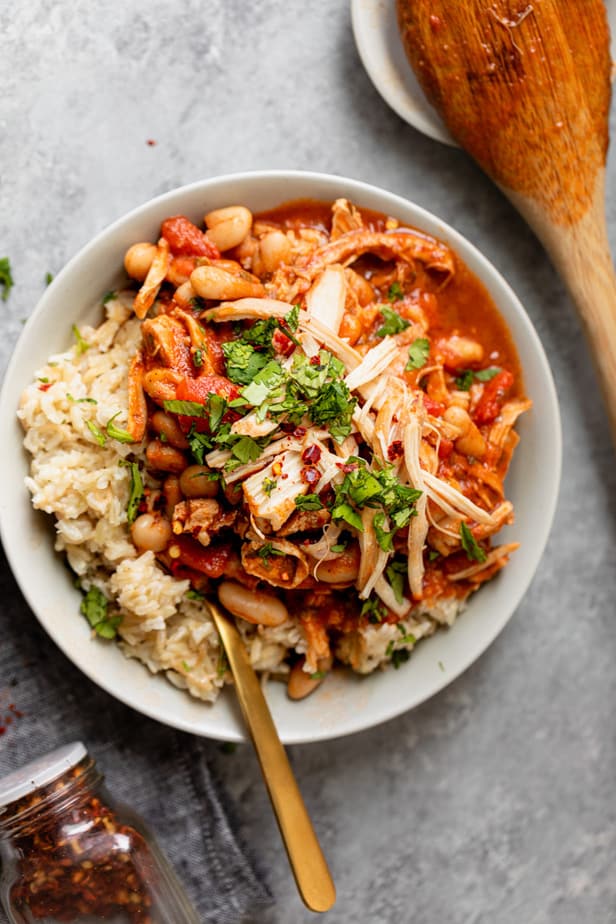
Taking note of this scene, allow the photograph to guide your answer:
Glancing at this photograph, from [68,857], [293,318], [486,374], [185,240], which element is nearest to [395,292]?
[486,374]

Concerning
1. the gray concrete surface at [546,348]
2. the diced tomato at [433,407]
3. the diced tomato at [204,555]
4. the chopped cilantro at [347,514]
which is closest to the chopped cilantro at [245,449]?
the chopped cilantro at [347,514]

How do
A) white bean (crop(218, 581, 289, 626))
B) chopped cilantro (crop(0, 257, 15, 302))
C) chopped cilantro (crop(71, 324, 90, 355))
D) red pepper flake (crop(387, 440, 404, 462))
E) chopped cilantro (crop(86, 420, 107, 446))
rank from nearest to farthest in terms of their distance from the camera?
red pepper flake (crop(387, 440, 404, 462))
chopped cilantro (crop(86, 420, 107, 446))
white bean (crop(218, 581, 289, 626))
chopped cilantro (crop(71, 324, 90, 355))
chopped cilantro (crop(0, 257, 15, 302))

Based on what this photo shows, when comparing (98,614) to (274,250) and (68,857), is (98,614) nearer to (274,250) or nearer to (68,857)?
(68,857)

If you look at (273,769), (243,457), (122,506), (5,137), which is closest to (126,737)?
(273,769)

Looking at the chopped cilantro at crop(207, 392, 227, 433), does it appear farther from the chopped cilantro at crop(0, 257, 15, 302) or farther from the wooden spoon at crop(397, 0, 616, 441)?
the wooden spoon at crop(397, 0, 616, 441)

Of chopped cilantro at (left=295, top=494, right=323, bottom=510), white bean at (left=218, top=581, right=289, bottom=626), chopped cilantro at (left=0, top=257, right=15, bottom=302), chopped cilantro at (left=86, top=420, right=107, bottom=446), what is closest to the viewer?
chopped cilantro at (left=295, top=494, right=323, bottom=510)

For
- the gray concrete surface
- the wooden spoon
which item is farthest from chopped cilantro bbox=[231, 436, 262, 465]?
the wooden spoon
